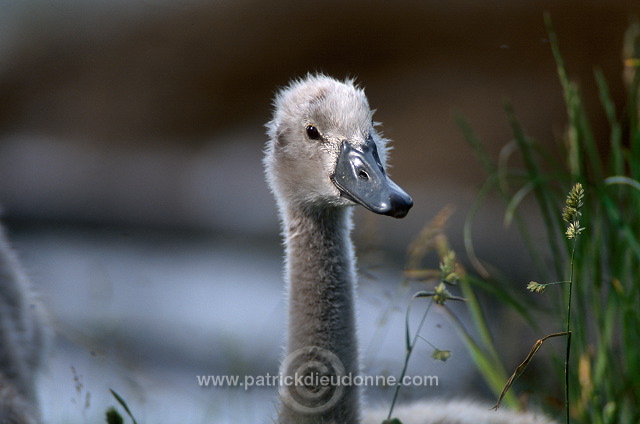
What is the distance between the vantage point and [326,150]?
1.97m

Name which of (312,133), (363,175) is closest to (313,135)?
(312,133)

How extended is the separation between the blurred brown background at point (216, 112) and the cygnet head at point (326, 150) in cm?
255

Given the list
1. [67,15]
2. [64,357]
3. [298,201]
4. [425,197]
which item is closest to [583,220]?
[298,201]

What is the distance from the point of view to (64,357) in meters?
3.55

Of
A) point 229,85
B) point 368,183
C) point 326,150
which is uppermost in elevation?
point 229,85

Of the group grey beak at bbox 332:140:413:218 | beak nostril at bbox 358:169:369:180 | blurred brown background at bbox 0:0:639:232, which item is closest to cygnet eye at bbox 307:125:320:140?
grey beak at bbox 332:140:413:218

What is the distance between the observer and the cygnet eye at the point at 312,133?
2018 mm

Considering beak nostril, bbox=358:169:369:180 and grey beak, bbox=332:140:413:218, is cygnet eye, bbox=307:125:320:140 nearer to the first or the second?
grey beak, bbox=332:140:413:218

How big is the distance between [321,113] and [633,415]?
1178 mm

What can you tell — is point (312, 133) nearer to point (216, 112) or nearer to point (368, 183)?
point (368, 183)

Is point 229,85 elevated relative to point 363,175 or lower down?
elevated

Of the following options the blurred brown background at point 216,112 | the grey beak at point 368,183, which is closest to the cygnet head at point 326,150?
the grey beak at point 368,183

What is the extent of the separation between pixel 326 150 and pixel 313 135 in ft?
0.27

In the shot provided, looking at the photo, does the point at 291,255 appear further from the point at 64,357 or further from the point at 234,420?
the point at 64,357
